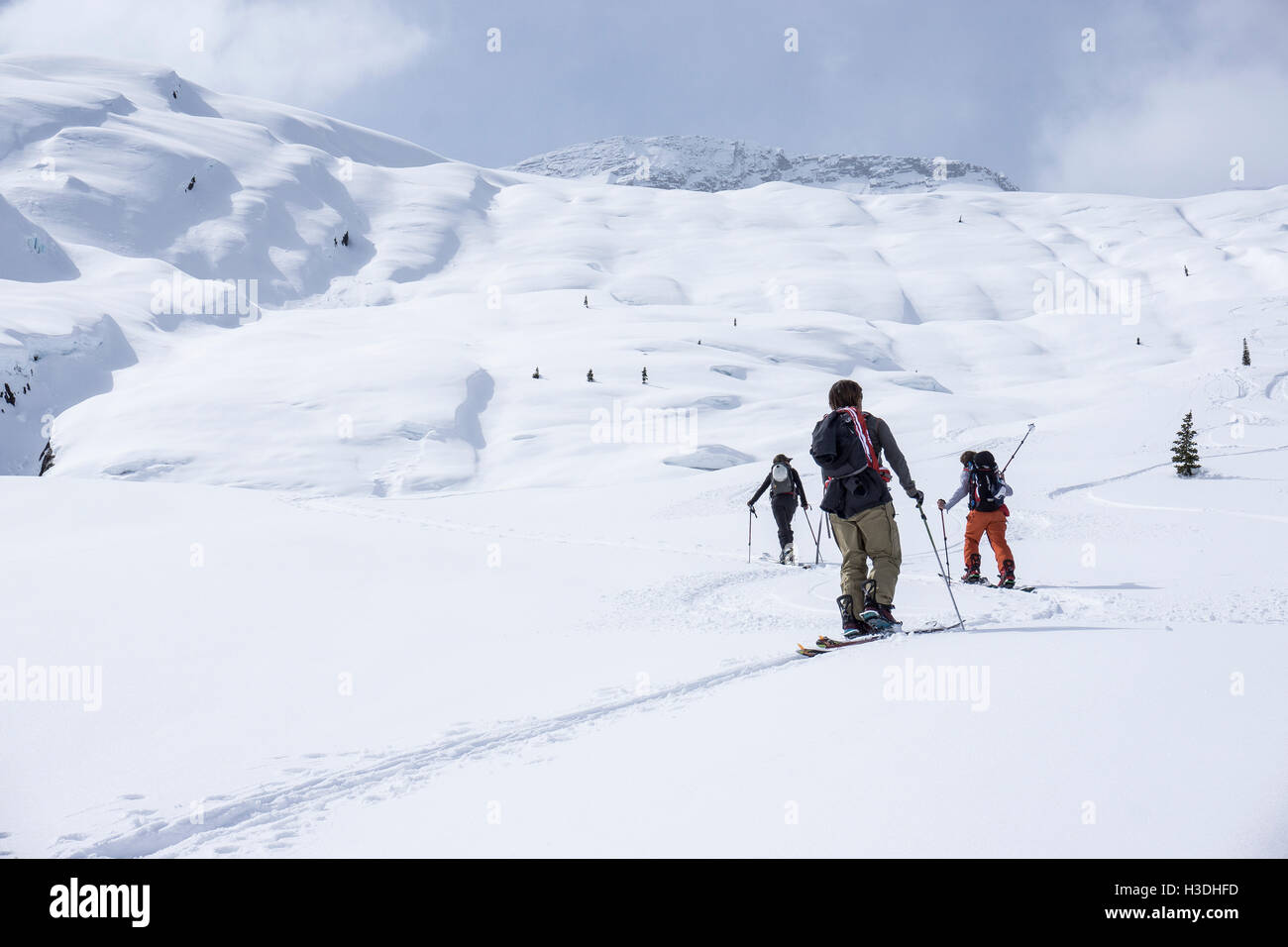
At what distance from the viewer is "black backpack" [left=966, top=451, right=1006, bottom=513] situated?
8906mm

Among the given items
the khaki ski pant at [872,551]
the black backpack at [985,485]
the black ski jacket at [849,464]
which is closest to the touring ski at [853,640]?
the khaki ski pant at [872,551]

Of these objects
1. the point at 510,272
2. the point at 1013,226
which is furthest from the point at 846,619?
the point at 1013,226

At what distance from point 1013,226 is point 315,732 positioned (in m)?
109

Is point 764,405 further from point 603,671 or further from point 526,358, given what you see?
point 603,671

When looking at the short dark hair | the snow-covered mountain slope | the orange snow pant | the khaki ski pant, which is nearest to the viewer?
the snow-covered mountain slope

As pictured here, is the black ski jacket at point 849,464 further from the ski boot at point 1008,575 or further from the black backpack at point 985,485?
the black backpack at point 985,485

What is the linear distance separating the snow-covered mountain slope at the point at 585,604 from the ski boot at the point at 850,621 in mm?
399

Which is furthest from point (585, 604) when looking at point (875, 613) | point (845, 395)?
point (845, 395)

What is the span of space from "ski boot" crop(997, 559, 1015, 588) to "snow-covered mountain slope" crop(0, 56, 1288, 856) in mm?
558

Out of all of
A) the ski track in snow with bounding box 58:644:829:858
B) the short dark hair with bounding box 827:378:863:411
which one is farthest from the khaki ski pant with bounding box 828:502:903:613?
the ski track in snow with bounding box 58:644:829:858

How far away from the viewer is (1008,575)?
8.30 m

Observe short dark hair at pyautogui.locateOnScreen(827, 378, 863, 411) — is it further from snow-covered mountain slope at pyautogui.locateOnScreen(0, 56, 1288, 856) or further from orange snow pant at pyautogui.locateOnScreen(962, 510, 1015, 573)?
orange snow pant at pyautogui.locateOnScreen(962, 510, 1015, 573)

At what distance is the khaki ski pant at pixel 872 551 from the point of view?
5977 mm

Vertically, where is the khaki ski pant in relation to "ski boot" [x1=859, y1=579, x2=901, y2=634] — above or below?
above
